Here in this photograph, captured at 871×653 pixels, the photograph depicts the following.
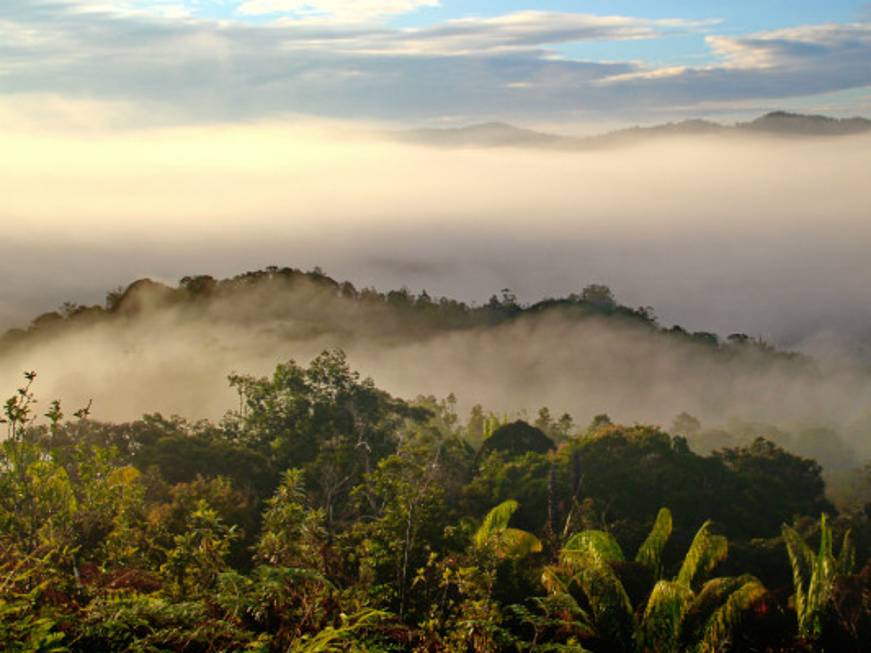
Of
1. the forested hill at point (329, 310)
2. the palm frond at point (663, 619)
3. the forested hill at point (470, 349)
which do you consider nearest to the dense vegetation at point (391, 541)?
the palm frond at point (663, 619)

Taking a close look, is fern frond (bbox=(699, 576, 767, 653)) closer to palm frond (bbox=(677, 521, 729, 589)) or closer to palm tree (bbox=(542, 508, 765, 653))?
palm tree (bbox=(542, 508, 765, 653))

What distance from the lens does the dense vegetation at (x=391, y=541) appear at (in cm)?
752

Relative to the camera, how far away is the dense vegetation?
7523 millimetres

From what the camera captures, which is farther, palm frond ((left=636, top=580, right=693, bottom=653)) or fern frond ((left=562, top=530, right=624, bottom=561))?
fern frond ((left=562, top=530, right=624, bottom=561))

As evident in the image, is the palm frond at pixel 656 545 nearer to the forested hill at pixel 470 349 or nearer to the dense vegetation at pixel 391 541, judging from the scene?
the dense vegetation at pixel 391 541

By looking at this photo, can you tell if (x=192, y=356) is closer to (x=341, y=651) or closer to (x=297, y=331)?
(x=297, y=331)

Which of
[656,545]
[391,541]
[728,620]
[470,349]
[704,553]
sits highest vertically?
[391,541]

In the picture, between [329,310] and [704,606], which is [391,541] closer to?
[704,606]

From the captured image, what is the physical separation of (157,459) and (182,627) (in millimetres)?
19842

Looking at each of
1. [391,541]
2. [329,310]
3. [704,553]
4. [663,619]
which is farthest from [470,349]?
[663,619]

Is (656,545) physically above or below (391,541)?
below

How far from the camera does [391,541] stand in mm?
11695

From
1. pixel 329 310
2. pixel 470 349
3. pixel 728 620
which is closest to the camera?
pixel 728 620

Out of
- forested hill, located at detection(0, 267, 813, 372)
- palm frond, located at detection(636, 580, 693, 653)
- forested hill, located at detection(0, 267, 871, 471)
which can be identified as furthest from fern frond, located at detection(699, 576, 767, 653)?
forested hill, located at detection(0, 267, 813, 372)
